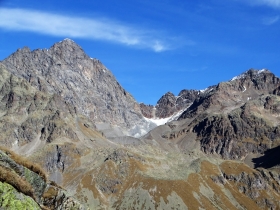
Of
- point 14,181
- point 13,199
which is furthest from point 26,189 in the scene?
point 13,199

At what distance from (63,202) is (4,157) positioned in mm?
7390

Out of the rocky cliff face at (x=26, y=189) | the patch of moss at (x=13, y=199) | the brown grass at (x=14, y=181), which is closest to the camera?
the patch of moss at (x=13, y=199)

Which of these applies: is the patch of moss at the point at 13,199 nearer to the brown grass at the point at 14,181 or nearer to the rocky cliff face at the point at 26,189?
the rocky cliff face at the point at 26,189

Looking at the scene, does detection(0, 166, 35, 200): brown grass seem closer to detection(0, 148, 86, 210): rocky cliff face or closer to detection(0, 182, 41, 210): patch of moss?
detection(0, 148, 86, 210): rocky cliff face

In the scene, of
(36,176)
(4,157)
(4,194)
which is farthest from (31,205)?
(36,176)

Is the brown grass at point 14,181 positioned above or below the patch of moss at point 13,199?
above

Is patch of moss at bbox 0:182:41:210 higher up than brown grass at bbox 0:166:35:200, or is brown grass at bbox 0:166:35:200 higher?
brown grass at bbox 0:166:35:200

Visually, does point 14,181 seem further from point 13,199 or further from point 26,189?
point 13,199

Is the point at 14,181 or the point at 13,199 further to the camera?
the point at 14,181

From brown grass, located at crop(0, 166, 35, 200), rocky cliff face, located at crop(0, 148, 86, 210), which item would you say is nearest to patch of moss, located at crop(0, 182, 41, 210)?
rocky cliff face, located at crop(0, 148, 86, 210)

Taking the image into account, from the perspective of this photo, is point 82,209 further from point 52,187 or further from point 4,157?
point 4,157

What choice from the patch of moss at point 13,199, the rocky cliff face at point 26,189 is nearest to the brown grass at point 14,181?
the rocky cliff face at point 26,189

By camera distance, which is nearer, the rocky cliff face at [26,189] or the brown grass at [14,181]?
the rocky cliff face at [26,189]

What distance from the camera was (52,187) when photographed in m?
35.9
